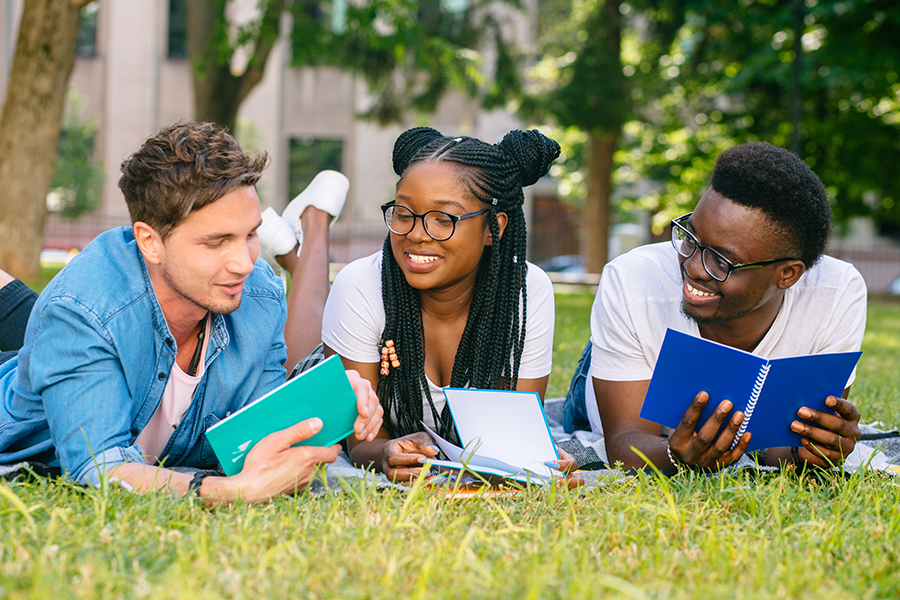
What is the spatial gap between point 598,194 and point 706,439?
45.9 ft

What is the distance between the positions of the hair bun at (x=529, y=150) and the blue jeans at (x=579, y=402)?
3.17 feet

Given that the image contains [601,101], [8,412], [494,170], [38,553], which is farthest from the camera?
[601,101]

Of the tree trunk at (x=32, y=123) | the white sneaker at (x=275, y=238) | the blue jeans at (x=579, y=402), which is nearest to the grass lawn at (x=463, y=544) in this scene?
the blue jeans at (x=579, y=402)

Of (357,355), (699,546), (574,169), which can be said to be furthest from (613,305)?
(574,169)

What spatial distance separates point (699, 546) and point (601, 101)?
12937 mm

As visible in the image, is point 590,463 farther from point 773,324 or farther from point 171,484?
point 171,484

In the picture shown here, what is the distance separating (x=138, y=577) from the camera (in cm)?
182

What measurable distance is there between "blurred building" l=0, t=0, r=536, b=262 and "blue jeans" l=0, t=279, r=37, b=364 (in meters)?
19.9

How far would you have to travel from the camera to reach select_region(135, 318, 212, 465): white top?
2889 millimetres

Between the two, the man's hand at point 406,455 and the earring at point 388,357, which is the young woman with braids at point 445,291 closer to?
the earring at point 388,357

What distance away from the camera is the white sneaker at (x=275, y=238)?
182 inches

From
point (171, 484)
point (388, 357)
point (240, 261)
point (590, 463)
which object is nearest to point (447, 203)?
point (388, 357)

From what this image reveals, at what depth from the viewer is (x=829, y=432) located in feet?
9.35

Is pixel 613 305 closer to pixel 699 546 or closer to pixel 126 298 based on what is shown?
pixel 699 546
